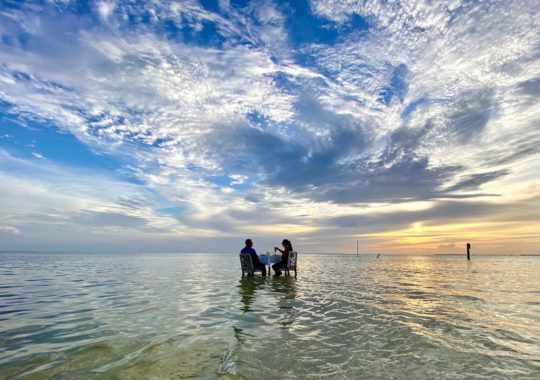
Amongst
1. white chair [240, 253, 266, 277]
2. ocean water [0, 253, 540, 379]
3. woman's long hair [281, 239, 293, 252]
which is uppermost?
woman's long hair [281, 239, 293, 252]

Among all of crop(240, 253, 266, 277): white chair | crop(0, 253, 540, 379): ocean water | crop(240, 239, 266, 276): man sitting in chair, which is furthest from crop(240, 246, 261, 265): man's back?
crop(0, 253, 540, 379): ocean water

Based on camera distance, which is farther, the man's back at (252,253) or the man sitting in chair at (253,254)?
the man's back at (252,253)

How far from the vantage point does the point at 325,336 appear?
7.86 m

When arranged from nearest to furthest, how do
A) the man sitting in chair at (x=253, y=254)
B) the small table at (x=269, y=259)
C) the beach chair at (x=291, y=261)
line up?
the man sitting in chair at (x=253, y=254)
the beach chair at (x=291, y=261)
the small table at (x=269, y=259)

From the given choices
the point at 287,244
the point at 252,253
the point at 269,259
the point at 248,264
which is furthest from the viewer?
the point at 269,259

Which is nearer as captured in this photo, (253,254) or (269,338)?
(269,338)

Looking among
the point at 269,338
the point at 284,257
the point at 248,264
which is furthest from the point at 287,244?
the point at 269,338

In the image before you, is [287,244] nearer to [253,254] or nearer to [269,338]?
[253,254]

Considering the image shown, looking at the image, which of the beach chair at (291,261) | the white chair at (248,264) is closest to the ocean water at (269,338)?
the white chair at (248,264)

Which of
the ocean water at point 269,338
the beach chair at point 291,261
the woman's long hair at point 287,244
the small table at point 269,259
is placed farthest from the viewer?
the small table at point 269,259

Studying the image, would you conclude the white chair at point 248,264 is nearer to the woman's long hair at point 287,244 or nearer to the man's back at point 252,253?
the man's back at point 252,253

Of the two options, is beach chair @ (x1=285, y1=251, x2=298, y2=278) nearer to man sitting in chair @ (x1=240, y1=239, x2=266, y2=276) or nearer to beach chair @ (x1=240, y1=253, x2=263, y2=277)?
man sitting in chair @ (x1=240, y1=239, x2=266, y2=276)

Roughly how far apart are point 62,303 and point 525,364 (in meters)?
14.8

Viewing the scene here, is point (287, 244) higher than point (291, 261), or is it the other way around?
point (287, 244)
